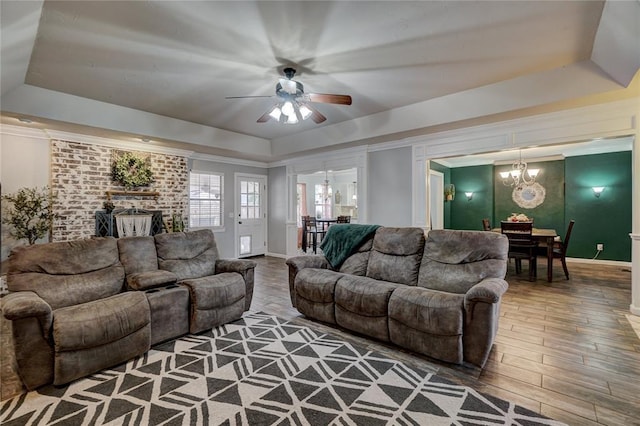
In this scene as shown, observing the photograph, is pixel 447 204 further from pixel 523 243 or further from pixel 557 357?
pixel 557 357

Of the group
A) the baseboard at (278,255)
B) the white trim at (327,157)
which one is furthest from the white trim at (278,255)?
the white trim at (327,157)

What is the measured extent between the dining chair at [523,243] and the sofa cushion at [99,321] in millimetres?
5543

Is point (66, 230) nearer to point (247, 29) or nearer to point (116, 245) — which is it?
point (116, 245)

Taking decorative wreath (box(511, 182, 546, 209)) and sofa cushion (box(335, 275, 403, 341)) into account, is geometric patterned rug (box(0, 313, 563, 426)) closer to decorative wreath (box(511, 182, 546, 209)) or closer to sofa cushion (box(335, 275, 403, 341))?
sofa cushion (box(335, 275, 403, 341))

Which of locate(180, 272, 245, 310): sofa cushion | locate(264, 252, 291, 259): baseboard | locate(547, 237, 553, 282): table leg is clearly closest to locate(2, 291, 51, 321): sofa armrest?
locate(180, 272, 245, 310): sofa cushion

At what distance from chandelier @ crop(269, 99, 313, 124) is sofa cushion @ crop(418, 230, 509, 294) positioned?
6.78ft

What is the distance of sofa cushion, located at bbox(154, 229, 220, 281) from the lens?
360 centimetres

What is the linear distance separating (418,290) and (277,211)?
5.52m

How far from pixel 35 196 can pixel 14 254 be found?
249 cm

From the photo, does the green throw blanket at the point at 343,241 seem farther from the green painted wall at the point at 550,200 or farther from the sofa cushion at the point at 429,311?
the green painted wall at the point at 550,200

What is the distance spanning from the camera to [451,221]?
9086 mm

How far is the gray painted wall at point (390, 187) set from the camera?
5566mm

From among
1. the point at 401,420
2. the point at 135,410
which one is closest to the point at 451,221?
the point at 401,420

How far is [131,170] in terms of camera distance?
5664 millimetres
